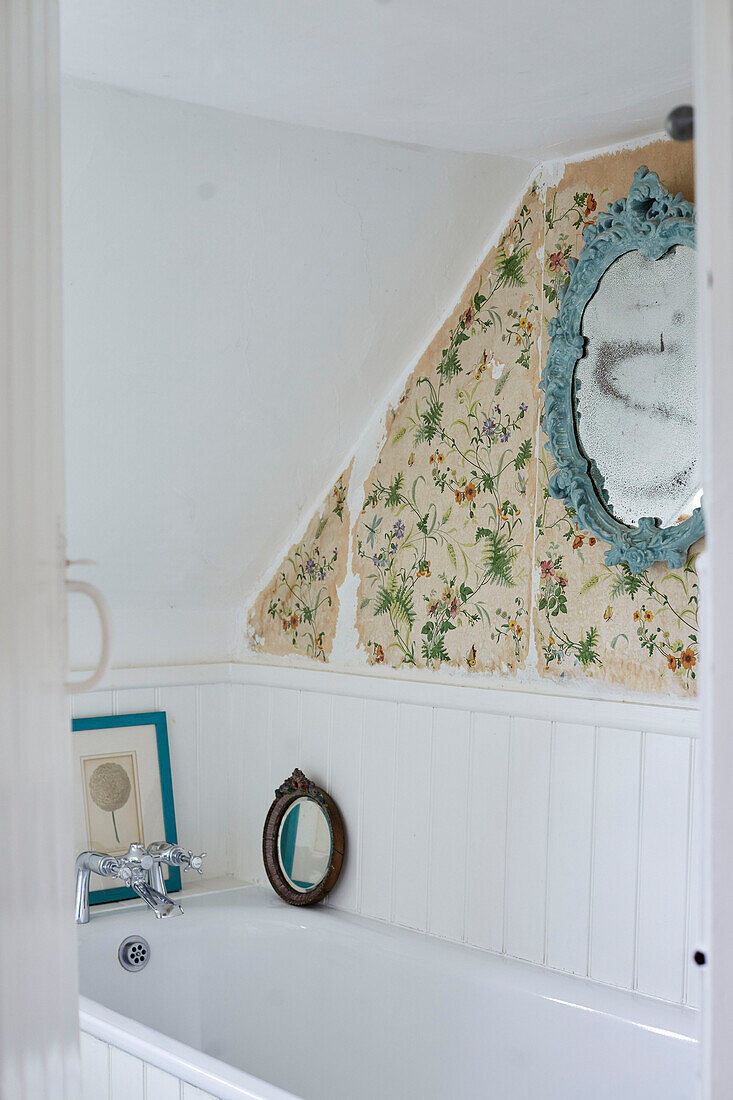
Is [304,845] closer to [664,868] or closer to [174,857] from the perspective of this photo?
[174,857]

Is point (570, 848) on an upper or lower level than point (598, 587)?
lower

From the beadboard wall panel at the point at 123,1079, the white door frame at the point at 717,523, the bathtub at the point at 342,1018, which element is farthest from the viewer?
the bathtub at the point at 342,1018

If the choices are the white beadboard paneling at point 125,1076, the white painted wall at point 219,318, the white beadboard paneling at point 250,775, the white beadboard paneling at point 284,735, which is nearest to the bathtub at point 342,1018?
the white beadboard paneling at point 125,1076

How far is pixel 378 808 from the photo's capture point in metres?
2.73

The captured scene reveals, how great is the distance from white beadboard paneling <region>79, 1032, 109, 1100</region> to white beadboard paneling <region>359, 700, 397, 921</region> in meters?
0.84

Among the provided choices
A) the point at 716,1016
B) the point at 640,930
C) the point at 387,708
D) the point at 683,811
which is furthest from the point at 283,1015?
the point at 716,1016

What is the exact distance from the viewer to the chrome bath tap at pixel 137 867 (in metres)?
2.56

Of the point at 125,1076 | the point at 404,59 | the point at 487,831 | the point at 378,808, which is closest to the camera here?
the point at 404,59

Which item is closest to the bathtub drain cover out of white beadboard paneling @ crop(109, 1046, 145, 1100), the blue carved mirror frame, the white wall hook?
white beadboard paneling @ crop(109, 1046, 145, 1100)

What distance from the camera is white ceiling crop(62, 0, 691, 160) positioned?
158 cm

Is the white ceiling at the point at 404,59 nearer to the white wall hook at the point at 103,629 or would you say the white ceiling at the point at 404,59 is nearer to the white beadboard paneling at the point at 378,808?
the white wall hook at the point at 103,629

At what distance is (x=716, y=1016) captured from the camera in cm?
96

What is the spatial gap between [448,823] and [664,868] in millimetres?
565

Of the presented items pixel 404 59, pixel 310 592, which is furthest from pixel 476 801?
pixel 404 59
